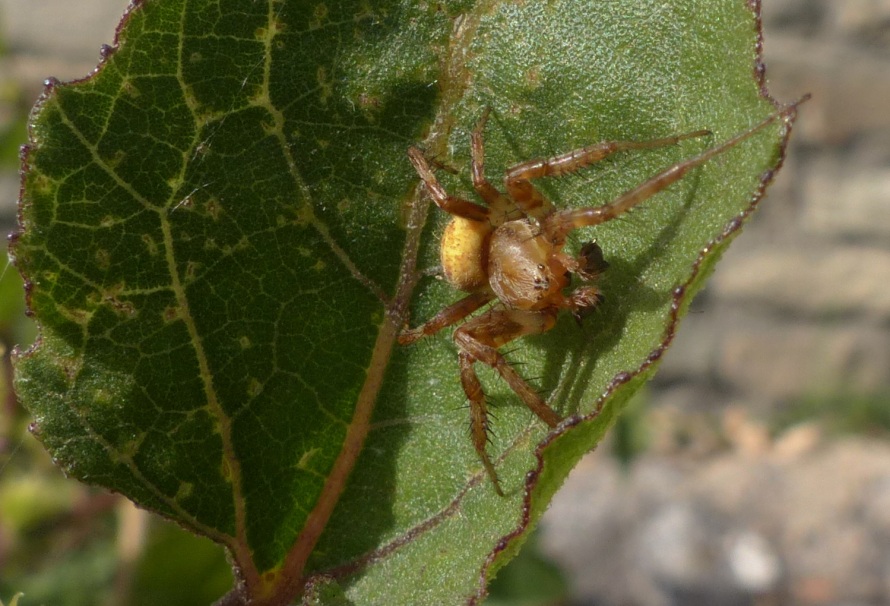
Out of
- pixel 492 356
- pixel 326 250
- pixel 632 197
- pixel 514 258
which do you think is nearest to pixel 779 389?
pixel 514 258

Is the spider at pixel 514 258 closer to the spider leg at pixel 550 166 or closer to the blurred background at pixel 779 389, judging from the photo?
the spider leg at pixel 550 166

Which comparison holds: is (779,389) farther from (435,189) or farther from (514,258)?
(435,189)

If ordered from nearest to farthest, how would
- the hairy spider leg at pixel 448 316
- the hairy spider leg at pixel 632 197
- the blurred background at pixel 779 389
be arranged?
the hairy spider leg at pixel 632 197, the hairy spider leg at pixel 448 316, the blurred background at pixel 779 389

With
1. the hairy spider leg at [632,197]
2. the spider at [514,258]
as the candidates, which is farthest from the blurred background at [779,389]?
the hairy spider leg at [632,197]

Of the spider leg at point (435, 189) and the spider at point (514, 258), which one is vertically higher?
the spider leg at point (435, 189)

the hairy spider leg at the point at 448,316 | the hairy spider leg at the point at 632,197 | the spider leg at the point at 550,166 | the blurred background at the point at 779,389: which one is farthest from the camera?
the blurred background at the point at 779,389

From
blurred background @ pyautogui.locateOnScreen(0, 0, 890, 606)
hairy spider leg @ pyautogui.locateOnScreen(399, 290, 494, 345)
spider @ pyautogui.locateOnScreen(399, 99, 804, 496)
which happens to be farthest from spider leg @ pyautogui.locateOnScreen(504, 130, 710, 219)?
blurred background @ pyautogui.locateOnScreen(0, 0, 890, 606)
